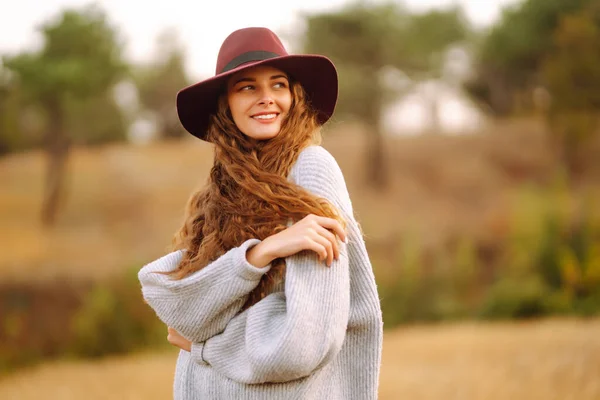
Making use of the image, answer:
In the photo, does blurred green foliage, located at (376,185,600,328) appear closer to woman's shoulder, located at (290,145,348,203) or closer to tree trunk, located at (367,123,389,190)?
tree trunk, located at (367,123,389,190)

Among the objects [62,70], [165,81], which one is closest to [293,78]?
[62,70]

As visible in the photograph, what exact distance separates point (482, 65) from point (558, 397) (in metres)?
17.9

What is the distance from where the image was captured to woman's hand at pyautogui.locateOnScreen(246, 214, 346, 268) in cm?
162

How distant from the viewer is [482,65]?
21906 millimetres

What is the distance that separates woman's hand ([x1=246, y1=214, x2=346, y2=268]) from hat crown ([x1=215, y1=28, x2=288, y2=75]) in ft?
1.72

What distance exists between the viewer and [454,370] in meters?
7.04

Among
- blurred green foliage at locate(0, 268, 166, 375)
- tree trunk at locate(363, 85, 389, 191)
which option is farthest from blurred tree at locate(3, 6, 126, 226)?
tree trunk at locate(363, 85, 389, 191)

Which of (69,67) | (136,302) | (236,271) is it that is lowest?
(136,302)

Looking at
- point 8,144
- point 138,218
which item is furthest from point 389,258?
point 8,144

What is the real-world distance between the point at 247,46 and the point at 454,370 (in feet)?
19.2

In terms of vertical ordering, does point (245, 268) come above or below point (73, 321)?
above

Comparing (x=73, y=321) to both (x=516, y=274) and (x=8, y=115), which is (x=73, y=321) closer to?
(x=8, y=115)

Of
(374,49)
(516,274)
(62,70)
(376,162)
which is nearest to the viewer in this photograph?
(516,274)

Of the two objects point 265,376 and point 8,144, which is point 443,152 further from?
point 265,376
